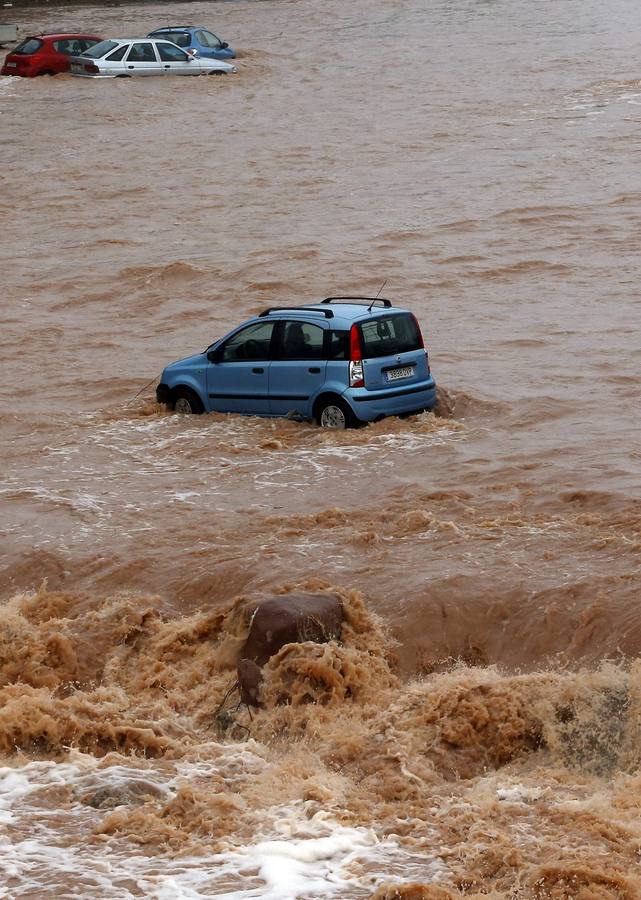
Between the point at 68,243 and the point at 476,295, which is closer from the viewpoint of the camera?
the point at 476,295

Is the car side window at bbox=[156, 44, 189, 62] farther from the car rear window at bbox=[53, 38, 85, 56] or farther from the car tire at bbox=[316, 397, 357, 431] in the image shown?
the car tire at bbox=[316, 397, 357, 431]

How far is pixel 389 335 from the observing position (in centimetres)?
1463

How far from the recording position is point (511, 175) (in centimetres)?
2789

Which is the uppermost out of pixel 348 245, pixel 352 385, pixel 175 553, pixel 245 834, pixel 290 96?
pixel 290 96

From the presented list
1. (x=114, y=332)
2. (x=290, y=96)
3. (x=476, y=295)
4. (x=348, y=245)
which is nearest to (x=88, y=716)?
(x=114, y=332)

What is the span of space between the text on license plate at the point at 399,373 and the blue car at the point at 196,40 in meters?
22.6

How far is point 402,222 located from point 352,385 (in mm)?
11493

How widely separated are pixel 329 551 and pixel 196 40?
26496mm

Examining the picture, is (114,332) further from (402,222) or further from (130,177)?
(130,177)

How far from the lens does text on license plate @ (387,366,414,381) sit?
Result: 574 inches

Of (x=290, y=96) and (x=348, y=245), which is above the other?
(x=290, y=96)

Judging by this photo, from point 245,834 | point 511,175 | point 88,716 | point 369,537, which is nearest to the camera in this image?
point 245,834

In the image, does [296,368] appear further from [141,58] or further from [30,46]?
[30,46]

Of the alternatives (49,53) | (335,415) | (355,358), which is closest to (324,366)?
(355,358)
